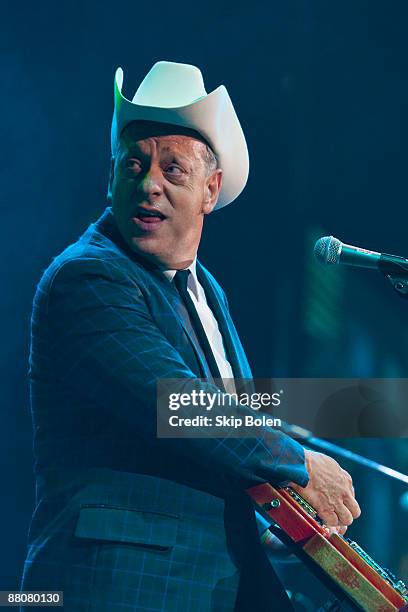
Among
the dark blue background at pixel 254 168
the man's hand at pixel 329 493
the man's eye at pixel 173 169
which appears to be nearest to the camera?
the man's hand at pixel 329 493

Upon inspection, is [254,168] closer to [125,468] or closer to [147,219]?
[147,219]

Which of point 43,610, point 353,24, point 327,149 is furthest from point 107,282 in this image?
point 353,24

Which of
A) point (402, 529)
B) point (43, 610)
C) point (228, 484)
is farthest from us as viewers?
point (402, 529)

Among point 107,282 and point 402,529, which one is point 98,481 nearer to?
point 107,282

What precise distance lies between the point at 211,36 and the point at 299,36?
0.36 metres

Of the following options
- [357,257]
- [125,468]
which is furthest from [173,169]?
[125,468]

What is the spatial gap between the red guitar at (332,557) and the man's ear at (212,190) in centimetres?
78

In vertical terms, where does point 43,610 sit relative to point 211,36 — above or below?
below

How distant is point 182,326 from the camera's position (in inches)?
77.9

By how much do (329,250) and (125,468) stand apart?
708 millimetres

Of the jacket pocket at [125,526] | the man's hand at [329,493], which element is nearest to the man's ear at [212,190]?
the man's hand at [329,493]

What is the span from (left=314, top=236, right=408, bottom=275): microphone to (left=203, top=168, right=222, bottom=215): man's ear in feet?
1.08

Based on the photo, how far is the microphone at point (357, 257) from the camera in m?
1.97
